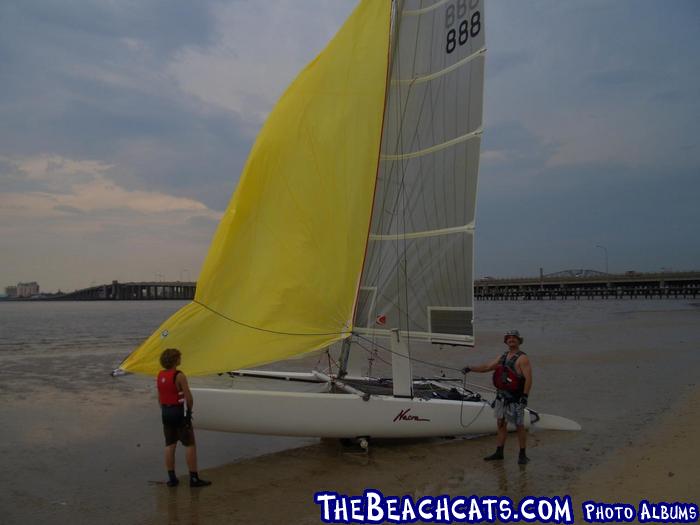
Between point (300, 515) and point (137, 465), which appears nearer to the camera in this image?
point (300, 515)

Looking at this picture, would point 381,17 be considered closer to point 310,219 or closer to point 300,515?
point 310,219

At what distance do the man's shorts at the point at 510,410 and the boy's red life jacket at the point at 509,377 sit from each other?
152 millimetres

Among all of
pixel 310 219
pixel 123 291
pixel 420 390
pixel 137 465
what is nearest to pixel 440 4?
pixel 310 219

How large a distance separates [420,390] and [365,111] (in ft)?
13.5

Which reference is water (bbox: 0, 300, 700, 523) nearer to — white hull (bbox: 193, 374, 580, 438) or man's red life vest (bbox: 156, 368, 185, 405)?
white hull (bbox: 193, 374, 580, 438)

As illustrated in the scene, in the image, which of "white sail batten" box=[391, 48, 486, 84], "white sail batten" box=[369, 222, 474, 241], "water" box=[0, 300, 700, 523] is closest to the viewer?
"water" box=[0, 300, 700, 523]

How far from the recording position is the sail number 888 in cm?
823

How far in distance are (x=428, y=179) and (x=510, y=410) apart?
11.3 ft

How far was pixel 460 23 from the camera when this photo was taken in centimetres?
→ 832

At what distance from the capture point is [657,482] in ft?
18.6

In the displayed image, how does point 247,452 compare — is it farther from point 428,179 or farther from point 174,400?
point 428,179

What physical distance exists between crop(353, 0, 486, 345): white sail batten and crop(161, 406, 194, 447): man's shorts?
2756mm

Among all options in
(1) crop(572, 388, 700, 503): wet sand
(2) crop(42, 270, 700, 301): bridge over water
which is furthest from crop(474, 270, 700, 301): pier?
(1) crop(572, 388, 700, 503): wet sand

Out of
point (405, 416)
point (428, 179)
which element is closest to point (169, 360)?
point (405, 416)
